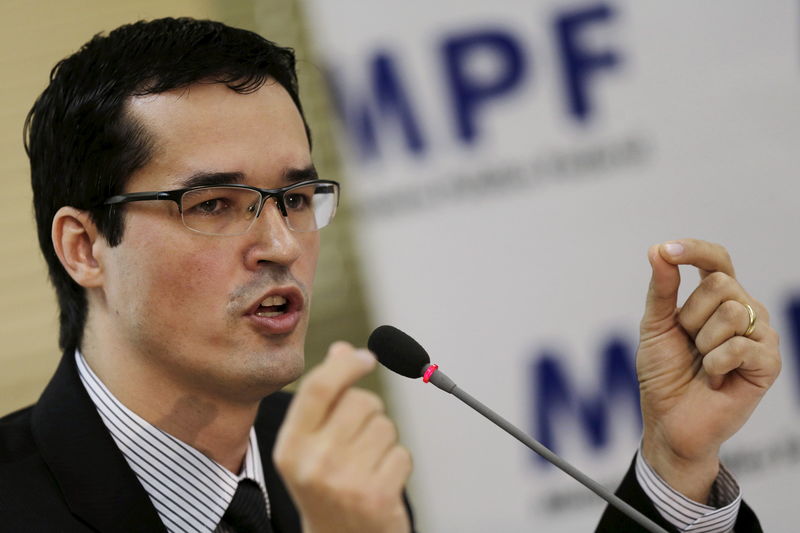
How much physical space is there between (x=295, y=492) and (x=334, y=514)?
54 mm

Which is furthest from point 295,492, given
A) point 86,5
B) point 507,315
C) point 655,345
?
point 86,5

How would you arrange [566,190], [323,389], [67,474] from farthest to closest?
[566,190], [67,474], [323,389]

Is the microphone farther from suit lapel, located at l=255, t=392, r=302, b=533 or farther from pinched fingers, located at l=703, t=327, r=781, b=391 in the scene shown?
suit lapel, located at l=255, t=392, r=302, b=533

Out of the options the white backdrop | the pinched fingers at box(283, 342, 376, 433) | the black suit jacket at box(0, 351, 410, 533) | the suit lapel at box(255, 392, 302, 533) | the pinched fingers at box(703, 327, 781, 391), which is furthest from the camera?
the white backdrop

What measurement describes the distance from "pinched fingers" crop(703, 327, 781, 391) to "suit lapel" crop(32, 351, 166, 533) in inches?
41.5

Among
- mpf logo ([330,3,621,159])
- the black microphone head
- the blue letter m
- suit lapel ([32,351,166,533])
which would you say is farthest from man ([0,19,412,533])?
the blue letter m

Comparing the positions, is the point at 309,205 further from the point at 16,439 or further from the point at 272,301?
the point at 16,439

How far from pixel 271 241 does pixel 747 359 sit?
90 cm

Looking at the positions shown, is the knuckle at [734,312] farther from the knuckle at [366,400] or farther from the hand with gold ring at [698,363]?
the knuckle at [366,400]

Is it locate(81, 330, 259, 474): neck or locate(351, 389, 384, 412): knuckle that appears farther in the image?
locate(81, 330, 259, 474): neck

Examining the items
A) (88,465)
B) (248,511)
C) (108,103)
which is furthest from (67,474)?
(108,103)

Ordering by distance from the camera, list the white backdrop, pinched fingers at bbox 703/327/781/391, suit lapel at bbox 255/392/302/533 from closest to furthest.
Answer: pinched fingers at bbox 703/327/781/391
suit lapel at bbox 255/392/302/533
the white backdrop

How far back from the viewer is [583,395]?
11.1ft

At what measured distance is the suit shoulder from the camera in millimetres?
1711
